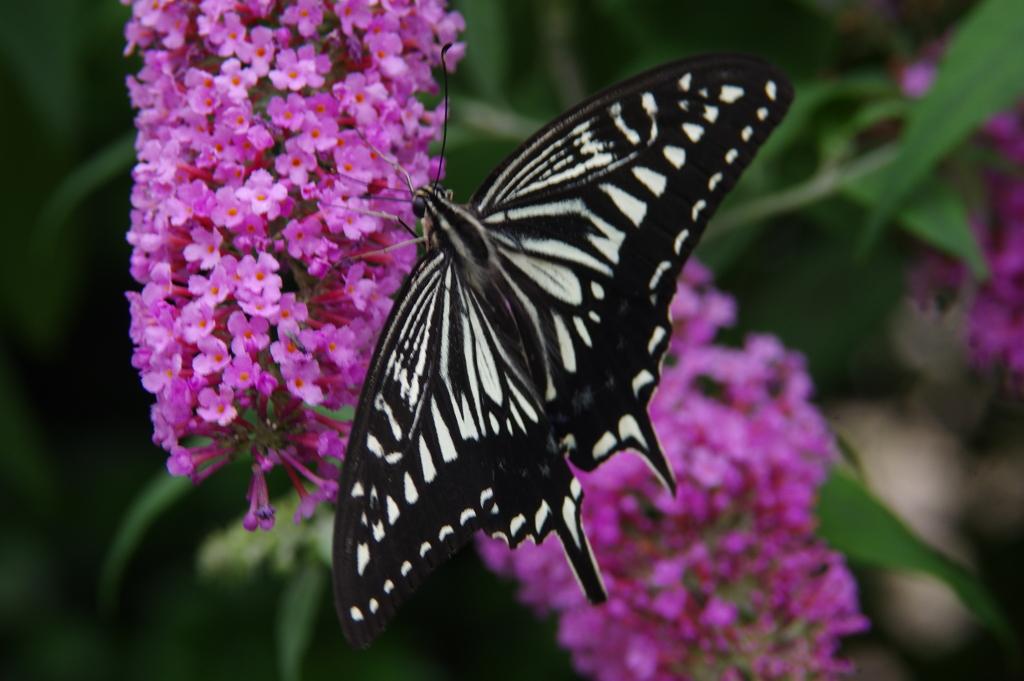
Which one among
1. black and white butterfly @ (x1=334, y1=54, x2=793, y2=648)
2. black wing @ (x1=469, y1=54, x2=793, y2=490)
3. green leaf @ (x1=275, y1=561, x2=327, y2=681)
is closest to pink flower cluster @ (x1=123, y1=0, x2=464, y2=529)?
black and white butterfly @ (x1=334, y1=54, x2=793, y2=648)

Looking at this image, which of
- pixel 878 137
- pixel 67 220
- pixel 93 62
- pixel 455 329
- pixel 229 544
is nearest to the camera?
pixel 455 329

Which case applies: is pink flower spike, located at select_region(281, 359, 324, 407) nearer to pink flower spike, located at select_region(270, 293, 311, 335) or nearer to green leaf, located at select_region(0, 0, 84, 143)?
pink flower spike, located at select_region(270, 293, 311, 335)

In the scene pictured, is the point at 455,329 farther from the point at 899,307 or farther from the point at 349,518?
the point at 899,307

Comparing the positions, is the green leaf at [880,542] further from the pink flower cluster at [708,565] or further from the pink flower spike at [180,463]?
the pink flower spike at [180,463]

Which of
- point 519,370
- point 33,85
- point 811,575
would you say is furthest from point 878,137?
point 33,85

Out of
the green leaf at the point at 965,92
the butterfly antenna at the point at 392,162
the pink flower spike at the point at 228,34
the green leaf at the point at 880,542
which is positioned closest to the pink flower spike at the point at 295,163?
the butterfly antenna at the point at 392,162

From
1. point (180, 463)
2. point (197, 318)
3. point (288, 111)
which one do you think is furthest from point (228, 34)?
point (180, 463)

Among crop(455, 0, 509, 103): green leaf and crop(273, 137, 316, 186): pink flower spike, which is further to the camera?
crop(455, 0, 509, 103): green leaf

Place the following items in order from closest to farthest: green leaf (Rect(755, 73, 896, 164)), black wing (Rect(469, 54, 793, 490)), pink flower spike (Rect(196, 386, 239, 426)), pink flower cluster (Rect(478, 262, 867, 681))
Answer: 1. pink flower spike (Rect(196, 386, 239, 426))
2. black wing (Rect(469, 54, 793, 490))
3. pink flower cluster (Rect(478, 262, 867, 681))
4. green leaf (Rect(755, 73, 896, 164))
